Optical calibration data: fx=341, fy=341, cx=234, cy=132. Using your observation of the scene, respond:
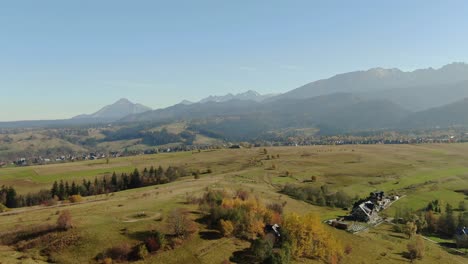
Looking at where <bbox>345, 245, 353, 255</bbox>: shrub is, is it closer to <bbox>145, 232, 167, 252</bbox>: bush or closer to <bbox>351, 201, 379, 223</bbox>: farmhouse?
<bbox>351, 201, 379, 223</bbox>: farmhouse

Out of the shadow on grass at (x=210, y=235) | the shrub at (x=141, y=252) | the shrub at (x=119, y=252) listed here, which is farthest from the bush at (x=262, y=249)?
the shrub at (x=119, y=252)

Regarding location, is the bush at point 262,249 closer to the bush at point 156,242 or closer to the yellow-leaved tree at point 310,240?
the yellow-leaved tree at point 310,240

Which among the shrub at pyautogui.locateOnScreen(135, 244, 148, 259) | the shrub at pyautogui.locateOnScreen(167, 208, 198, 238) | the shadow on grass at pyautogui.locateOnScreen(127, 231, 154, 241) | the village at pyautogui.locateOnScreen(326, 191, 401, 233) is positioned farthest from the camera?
the village at pyautogui.locateOnScreen(326, 191, 401, 233)

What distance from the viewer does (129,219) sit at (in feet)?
249

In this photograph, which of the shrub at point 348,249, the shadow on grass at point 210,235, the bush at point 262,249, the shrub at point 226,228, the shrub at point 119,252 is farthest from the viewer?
the shrub at point 348,249

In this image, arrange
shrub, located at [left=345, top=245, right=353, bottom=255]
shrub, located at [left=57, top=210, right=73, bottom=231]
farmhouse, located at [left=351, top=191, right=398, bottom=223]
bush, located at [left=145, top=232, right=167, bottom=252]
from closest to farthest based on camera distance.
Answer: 1. bush, located at [left=145, top=232, right=167, bottom=252]
2. shrub, located at [left=57, top=210, right=73, bottom=231]
3. shrub, located at [left=345, top=245, right=353, bottom=255]
4. farmhouse, located at [left=351, top=191, right=398, bottom=223]

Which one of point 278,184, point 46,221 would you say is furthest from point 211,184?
point 46,221

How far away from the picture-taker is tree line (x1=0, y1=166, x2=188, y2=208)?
470 ft

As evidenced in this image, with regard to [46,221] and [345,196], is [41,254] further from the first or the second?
[345,196]

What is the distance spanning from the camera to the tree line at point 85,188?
143375 millimetres

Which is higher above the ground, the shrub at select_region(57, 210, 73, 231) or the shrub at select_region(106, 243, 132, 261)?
the shrub at select_region(57, 210, 73, 231)

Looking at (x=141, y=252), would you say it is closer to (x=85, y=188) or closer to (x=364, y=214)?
(x=364, y=214)

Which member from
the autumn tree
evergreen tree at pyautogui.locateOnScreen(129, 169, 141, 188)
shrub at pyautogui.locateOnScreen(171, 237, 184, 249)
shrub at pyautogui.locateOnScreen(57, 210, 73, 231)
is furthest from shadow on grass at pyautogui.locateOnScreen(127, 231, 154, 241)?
evergreen tree at pyautogui.locateOnScreen(129, 169, 141, 188)

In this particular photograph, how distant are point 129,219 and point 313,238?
42.1m
